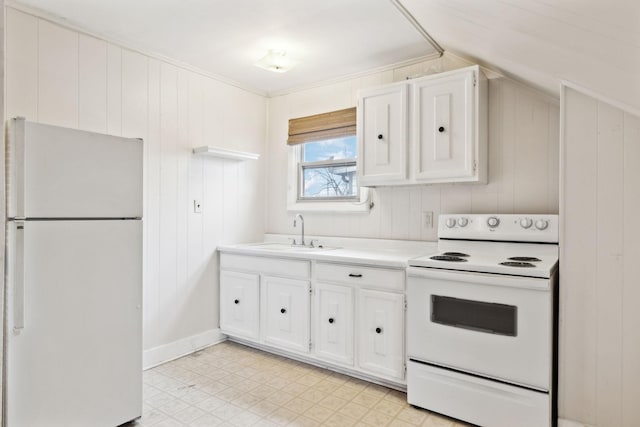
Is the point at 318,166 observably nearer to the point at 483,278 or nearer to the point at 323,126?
the point at 323,126

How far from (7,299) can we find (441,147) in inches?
101

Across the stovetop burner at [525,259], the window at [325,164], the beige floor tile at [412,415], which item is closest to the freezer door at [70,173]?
the window at [325,164]

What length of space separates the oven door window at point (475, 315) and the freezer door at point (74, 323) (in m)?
1.75

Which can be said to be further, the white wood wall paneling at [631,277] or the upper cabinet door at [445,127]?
the upper cabinet door at [445,127]

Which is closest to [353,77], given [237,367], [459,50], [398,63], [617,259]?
[398,63]

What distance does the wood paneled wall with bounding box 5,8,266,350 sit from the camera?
2332 mm

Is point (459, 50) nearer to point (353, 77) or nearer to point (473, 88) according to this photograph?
point (473, 88)

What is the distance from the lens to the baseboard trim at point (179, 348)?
113 inches

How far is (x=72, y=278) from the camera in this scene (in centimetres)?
190

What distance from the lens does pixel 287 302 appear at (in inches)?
116

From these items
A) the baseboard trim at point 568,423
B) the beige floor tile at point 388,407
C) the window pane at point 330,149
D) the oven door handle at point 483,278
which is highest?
the window pane at point 330,149

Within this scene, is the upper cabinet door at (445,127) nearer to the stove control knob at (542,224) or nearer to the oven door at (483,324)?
the stove control knob at (542,224)

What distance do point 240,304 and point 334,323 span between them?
0.96 m

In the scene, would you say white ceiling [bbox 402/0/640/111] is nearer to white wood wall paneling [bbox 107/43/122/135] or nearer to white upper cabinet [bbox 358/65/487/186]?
white upper cabinet [bbox 358/65/487/186]
